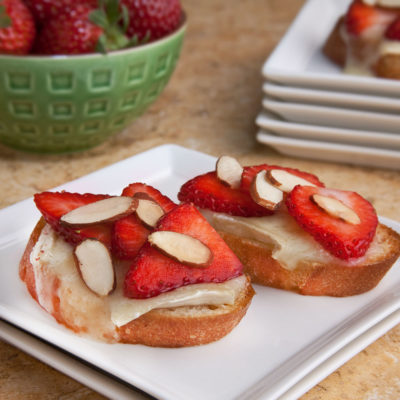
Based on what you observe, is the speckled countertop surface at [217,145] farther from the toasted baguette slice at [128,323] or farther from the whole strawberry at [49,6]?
the whole strawberry at [49,6]

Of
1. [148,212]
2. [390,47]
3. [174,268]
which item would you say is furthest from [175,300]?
[390,47]

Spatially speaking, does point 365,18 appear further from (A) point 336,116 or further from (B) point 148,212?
(B) point 148,212

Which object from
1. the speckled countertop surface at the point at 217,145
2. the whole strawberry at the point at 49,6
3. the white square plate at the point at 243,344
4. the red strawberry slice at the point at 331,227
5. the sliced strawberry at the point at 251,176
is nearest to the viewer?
the white square plate at the point at 243,344

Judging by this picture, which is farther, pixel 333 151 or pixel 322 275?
pixel 333 151

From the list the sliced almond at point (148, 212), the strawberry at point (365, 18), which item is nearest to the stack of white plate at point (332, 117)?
the strawberry at point (365, 18)

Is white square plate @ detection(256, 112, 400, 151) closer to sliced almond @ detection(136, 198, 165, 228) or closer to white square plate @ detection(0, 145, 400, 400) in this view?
white square plate @ detection(0, 145, 400, 400)

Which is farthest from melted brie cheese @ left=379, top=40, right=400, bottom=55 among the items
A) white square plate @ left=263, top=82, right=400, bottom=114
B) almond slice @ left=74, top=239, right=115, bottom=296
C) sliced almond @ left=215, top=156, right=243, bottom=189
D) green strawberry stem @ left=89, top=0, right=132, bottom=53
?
almond slice @ left=74, top=239, right=115, bottom=296
